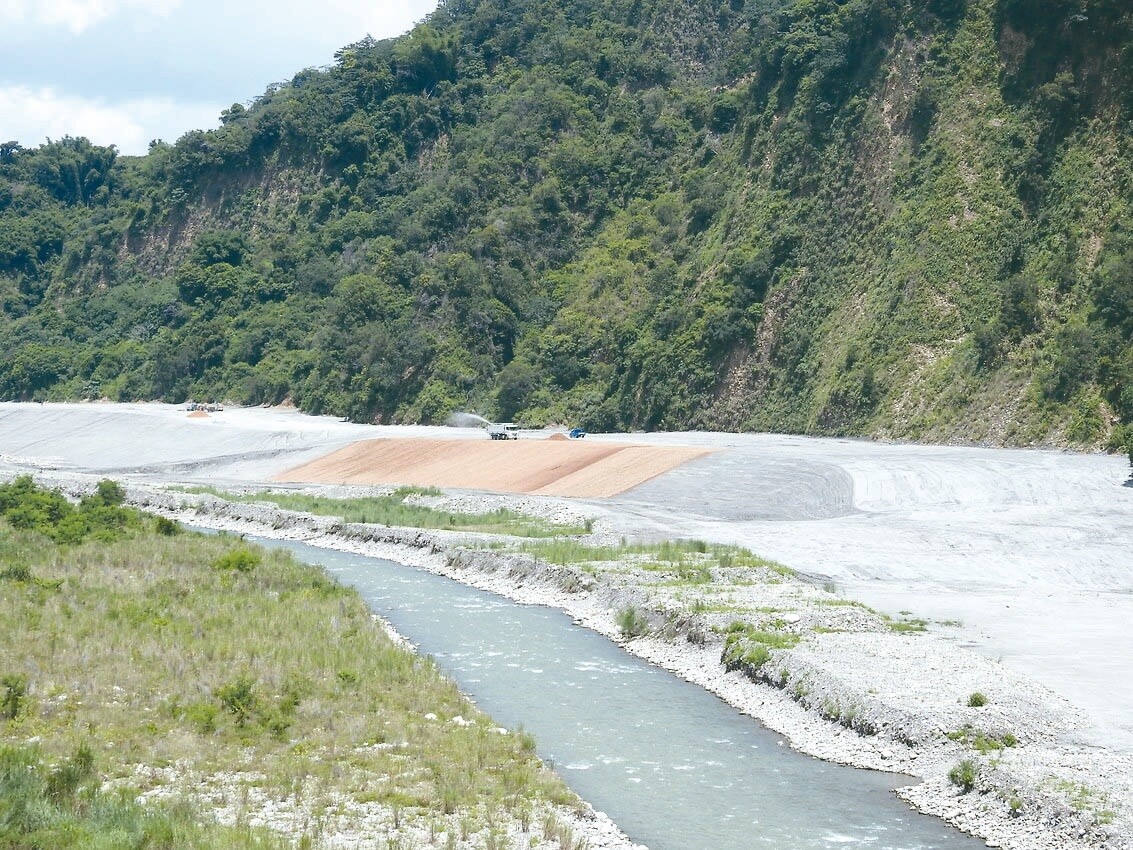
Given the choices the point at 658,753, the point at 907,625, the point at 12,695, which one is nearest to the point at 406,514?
the point at 907,625

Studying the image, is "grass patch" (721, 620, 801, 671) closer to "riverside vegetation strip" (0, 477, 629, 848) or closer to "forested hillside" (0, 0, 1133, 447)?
"riverside vegetation strip" (0, 477, 629, 848)

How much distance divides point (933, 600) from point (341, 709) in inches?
755

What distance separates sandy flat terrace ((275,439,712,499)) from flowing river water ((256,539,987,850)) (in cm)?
3155

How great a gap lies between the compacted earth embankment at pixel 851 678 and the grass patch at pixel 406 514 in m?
6.48

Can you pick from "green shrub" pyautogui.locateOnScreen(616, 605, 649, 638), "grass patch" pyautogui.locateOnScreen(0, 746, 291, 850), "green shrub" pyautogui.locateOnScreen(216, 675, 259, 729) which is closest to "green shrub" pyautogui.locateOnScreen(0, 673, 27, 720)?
"green shrub" pyautogui.locateOnScreen(216, 675, 259, 729)

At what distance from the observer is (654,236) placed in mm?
120062

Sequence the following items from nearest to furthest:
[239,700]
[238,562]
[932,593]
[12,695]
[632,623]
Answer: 1. [12,695]
2. [239,700]
3. [632,623]
4. [932,593]
5. [238,562]

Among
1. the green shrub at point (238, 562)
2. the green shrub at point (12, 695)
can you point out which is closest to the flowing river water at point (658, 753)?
the green shrub at point (238, 562)

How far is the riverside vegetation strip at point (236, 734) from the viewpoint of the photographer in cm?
1731

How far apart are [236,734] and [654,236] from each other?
10148 cm

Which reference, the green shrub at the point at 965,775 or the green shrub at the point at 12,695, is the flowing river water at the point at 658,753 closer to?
the green shrub at the point at 965,775

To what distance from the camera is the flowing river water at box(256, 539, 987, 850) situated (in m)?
18.9

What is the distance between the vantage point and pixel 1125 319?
6700 centimetres

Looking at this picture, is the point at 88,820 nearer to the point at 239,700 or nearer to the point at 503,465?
the point at 239,700
